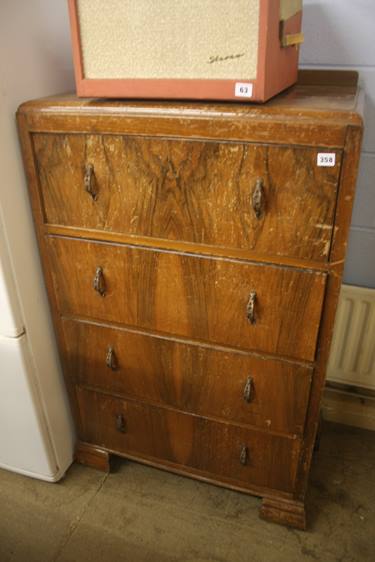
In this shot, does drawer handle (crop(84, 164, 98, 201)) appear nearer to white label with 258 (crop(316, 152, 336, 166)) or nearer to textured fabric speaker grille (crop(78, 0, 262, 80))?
textured fabric speaker grille (crop(78, 0, 262, 80))

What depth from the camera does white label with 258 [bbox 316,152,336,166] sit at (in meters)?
0.82

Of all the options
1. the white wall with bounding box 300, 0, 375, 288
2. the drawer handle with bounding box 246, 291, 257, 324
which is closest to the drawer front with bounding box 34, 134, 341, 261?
the drawer handle with bounding box 246, 291, 257, 324

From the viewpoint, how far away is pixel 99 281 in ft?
3.70

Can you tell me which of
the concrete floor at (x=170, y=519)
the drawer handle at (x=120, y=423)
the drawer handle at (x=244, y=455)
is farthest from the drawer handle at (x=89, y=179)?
the concrete floor at (x=170, y=519)

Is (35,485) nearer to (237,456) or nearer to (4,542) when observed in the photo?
(4,542)

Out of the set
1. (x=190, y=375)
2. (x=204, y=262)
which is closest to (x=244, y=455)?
(x=190, y=375)

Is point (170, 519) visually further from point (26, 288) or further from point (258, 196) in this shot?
point (258, 196)

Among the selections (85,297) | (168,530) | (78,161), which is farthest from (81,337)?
(168,530)

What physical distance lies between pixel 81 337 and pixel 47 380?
0.19 meters

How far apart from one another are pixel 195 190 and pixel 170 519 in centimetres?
100

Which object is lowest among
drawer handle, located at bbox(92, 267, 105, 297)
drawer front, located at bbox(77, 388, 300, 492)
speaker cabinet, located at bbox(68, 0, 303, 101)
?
drawer front, located at bbox(77, 388, 300, 492)

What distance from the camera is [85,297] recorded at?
119cm

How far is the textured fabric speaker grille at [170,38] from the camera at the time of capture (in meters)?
0.83

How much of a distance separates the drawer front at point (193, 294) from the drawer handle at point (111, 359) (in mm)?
99
